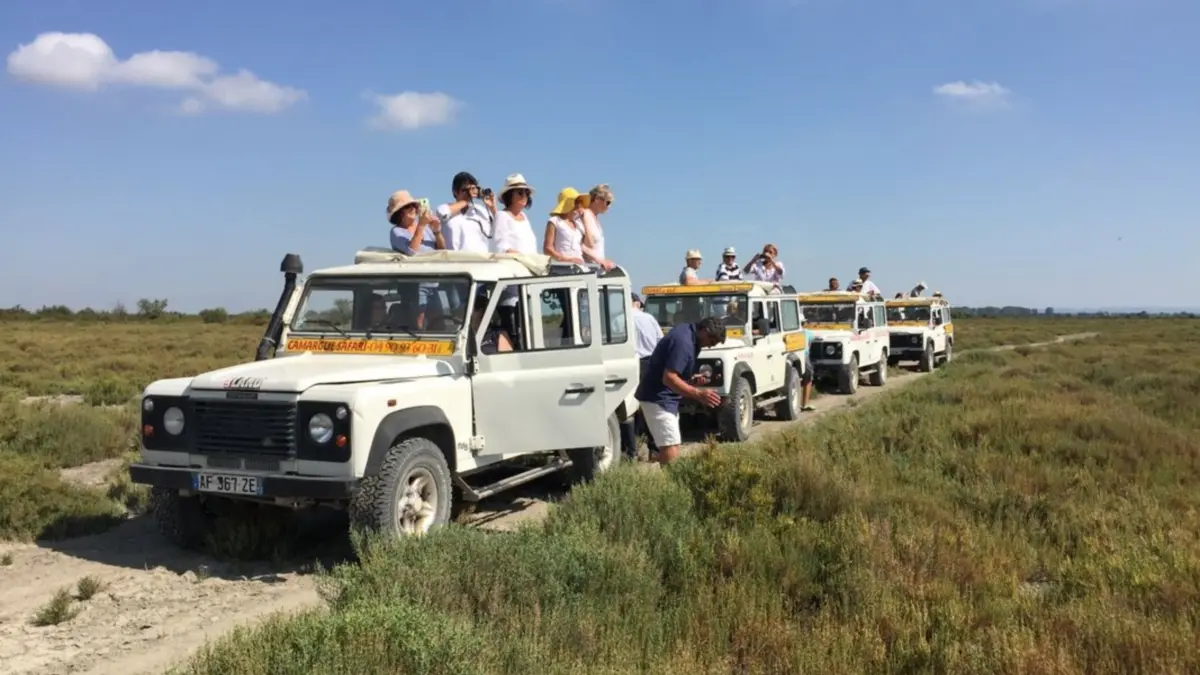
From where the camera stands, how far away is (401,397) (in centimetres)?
595

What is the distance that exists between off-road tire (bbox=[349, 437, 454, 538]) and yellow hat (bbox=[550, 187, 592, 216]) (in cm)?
376

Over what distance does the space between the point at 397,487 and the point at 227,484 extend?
110 cm

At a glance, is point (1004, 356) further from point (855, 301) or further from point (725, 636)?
point (725, 636)

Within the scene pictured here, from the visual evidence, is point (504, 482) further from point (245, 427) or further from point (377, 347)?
point (245, 427)

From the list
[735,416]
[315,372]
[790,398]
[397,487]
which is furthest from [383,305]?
[790,398]

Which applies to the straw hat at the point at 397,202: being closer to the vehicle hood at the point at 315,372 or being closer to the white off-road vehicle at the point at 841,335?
the vehicle hood at the point at 315,372

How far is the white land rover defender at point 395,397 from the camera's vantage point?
5637 millimetres

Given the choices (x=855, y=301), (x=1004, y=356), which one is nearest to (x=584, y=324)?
(x=855, y=301)

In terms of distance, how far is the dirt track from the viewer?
4.57 meters

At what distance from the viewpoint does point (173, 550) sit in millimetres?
6484

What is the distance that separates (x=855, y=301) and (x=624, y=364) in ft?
36.7

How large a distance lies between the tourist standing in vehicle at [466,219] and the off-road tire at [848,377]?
11.0 meters

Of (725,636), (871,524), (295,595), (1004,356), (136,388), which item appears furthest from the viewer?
(1004,356)

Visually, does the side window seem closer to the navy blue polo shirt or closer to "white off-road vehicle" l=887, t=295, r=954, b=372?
the navy blue polo shirt
